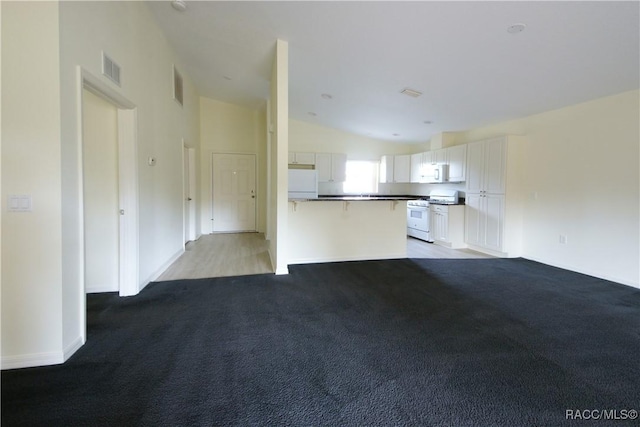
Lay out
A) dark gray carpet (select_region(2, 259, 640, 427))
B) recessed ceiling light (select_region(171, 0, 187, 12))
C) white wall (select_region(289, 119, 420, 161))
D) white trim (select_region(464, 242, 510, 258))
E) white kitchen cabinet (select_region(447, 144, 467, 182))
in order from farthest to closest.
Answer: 1. white wall (select_region(289, 119, 420, 161))
2. white kitchen cabinet (select_region(447, 144, 467, 182))
3. white trim (select_region(464, 242, 510, 258))
4. recessed ceiling light (select_region(171, 0, 187, 12))
5. dark gray carpet (select_region(2, 259, 640, 427))

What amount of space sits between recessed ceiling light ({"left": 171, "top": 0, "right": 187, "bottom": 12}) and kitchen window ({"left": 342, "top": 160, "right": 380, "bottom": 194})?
5060 millimetres

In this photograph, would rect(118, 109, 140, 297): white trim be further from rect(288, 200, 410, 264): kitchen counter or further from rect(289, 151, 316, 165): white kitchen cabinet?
rect(289, 151, 316, 165): white kitchen cabinet

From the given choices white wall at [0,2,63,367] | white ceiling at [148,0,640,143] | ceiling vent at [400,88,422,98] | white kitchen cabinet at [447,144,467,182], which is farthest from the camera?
white kitchen cabinet at [447,144,467,182]

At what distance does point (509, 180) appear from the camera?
502 cm

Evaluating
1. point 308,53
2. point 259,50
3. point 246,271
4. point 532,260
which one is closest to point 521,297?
point 532,260

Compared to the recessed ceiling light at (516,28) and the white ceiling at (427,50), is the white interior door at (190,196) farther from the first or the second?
the recessed ceiling light at (516,28)

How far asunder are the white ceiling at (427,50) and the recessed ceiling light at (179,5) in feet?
0.31

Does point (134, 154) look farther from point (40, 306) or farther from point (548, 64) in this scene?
point (548, 64)

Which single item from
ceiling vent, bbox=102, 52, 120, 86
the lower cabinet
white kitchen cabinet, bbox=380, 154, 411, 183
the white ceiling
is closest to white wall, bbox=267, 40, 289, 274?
the white ceiling

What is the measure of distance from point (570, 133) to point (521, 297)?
2689 mm

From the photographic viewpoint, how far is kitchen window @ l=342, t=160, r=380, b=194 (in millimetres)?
7906

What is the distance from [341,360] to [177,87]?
15.9 ft

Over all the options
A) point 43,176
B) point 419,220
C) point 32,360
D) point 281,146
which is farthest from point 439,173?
point 32,360

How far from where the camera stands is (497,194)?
5184 mm
